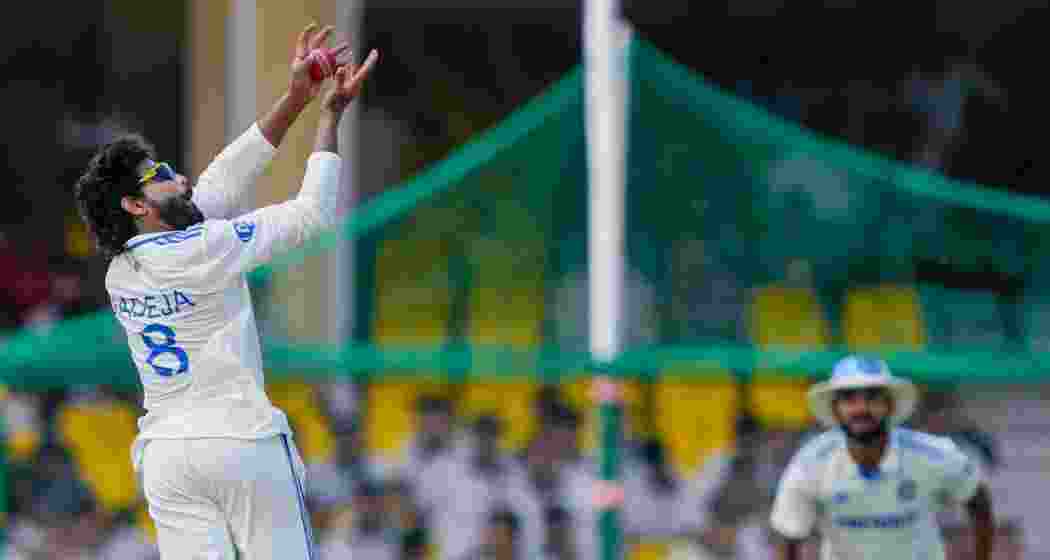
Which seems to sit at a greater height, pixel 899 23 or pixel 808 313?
pixel 899 23

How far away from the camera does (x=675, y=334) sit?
25.0 feet

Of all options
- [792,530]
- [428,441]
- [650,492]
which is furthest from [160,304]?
[650,492]

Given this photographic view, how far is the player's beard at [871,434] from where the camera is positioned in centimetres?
616

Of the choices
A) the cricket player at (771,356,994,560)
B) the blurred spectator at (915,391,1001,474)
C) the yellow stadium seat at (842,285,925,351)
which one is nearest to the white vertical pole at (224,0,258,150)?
the yellow stadium seat at (842,285,925,351)

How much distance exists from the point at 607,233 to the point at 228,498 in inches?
111

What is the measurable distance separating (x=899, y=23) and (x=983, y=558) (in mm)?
4970

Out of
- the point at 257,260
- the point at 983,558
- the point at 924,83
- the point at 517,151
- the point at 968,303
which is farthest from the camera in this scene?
the point at 924,83

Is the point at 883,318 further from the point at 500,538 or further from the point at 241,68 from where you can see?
the point at 241,68

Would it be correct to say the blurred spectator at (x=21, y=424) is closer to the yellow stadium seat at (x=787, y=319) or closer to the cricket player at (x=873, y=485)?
the yellow stadium seat at (x=787, y=319)

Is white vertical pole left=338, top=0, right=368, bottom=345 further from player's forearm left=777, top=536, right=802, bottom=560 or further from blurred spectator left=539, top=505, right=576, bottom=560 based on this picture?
player's forearm left=777, top=536, right=802, bottom=560

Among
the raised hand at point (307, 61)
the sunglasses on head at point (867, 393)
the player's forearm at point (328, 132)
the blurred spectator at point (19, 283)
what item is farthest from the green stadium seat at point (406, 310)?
the blurred spectator at point (19, 283)

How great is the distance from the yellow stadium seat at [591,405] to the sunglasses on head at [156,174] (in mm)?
3077

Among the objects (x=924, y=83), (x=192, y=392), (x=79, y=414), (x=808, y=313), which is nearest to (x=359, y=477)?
(x=79, y=414)

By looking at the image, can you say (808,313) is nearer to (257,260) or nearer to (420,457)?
(420,457)
